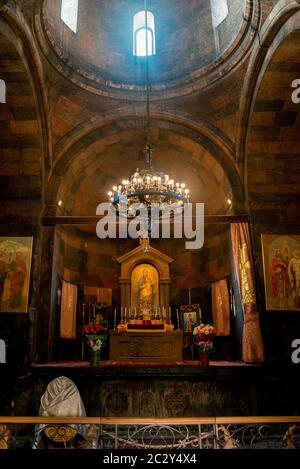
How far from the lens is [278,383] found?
8.74m

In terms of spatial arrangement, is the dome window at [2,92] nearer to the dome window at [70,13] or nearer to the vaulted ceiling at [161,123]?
the vaulted ceiling at [161,123]

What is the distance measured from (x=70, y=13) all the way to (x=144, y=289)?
9.42 m

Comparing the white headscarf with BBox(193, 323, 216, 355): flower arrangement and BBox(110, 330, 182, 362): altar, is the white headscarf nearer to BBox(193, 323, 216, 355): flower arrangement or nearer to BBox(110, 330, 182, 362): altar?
BBox(193, 323, 216, 355): flower arrangement

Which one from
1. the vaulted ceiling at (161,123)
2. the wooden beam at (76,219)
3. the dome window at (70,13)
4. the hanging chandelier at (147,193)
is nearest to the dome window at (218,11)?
the vaulted ceiling at (161,123)

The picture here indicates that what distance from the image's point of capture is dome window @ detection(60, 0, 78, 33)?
38.6 ft

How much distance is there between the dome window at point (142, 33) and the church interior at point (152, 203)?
0.22 ft

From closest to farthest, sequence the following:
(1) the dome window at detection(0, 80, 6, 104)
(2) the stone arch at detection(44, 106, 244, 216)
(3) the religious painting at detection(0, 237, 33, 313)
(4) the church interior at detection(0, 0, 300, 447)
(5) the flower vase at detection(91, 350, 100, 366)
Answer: (4) the church interior at detection(0, 0, 300, 447) → (5) the flower vase at detection(91, 350, 100, 366) → (1) the dome window at detection(0, 80, 6, 104) → (3) the religious painting at detection(0, 237, 33, 313) → (2) the stone arch at detection(44, 106, 244, 216)

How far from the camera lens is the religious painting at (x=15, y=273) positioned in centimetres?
959

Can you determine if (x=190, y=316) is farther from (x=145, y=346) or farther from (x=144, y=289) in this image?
(x=145, y=346)

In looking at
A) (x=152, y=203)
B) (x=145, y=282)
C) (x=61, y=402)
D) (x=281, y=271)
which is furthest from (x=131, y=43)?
(x=61, y=402)

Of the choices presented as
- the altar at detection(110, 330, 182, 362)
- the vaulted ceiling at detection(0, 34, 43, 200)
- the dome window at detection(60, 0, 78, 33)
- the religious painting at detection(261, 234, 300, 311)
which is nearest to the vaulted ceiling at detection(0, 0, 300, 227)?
the vaulted ceiling at detection(0, 34, 43, 200)

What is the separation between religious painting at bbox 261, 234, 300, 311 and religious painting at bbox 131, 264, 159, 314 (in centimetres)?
379
